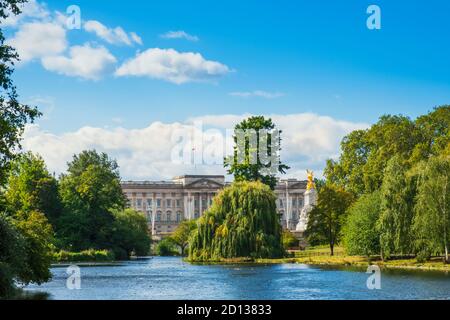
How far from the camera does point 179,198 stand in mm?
155500

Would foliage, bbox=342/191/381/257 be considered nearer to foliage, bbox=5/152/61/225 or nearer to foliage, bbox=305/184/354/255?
→ foliage, bbox=305/184/354/255

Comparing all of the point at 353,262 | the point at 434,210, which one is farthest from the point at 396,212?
the point at 353,262

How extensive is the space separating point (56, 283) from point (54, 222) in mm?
34873

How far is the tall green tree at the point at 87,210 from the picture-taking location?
70000mm

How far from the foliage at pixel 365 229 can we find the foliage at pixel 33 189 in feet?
89.6

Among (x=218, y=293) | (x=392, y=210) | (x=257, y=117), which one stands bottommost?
(x=218, y=293)

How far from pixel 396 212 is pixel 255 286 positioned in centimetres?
1743

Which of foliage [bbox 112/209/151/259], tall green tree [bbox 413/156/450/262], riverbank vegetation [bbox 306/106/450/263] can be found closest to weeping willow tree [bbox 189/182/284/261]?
riverbank vegetation [bbox 306/106/450/263]

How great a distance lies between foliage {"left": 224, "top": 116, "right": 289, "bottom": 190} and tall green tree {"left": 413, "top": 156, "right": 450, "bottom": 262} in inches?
953

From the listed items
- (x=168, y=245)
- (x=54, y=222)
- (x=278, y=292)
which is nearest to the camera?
(x=278, y=292)
